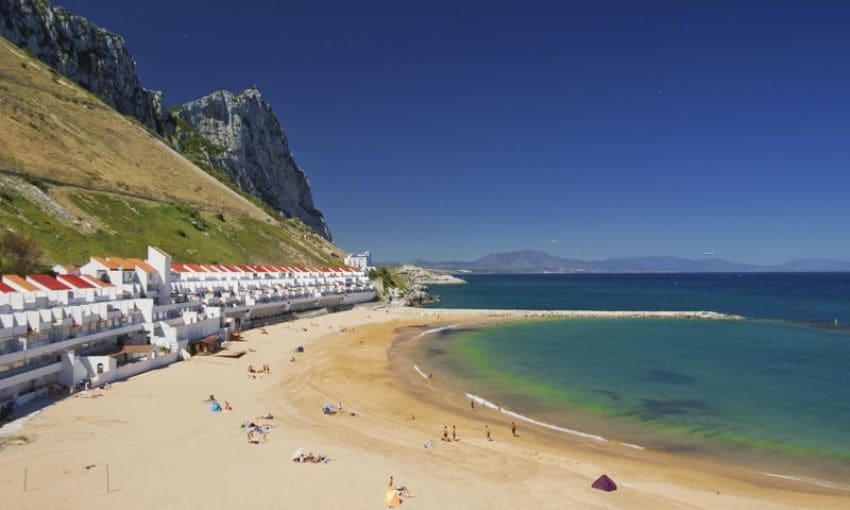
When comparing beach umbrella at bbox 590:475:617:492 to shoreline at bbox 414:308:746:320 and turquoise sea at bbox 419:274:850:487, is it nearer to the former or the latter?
turquoise sea at bbox 419:274:850:487

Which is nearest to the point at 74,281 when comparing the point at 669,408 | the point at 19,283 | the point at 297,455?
the point at 19,283

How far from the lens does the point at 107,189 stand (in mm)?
93125

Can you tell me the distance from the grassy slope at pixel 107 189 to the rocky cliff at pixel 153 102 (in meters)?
9.19

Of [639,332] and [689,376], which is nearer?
[689,376]

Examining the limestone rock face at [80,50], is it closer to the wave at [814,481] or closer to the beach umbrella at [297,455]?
the beach umbrella at [297,455]

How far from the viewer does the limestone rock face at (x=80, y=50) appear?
389ft

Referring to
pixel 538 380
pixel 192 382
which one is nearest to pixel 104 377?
pixel 192 382

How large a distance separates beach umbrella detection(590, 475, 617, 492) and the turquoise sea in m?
7.69

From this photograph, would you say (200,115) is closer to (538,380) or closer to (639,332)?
(639,332)

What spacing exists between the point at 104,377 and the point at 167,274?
1968 centimetres

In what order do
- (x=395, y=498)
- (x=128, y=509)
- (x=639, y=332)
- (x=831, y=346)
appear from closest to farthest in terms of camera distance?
(x=128, y=509), (x=395, y=498), (x=831, y=346), (x=639, y=332)

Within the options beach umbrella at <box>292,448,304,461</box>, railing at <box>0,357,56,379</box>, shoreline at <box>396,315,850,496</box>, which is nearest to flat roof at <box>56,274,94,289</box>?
railing at <box>0,357,56,379</box>

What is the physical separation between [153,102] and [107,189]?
74.1m

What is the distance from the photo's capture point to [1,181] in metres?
74.0
